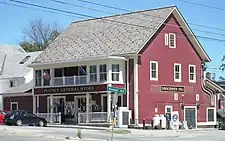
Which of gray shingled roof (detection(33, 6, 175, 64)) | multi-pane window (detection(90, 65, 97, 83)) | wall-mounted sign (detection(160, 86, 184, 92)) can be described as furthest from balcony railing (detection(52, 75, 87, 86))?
wall-mounted sign (detection(160, 86, 184, 92))

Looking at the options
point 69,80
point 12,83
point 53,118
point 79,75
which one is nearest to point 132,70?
point 79,75

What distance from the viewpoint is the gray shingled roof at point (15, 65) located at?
225 feet

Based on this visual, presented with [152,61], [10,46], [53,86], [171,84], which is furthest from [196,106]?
[10,46]

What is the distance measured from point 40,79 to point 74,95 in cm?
452

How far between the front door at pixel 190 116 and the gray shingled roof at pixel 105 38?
9.43m

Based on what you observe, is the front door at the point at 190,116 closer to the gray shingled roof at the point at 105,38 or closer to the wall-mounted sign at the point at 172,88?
the wall-mounted sign at the point at 172,88

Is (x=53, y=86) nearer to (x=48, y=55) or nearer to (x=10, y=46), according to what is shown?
(x=48, y=55)

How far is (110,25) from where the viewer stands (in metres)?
54.2

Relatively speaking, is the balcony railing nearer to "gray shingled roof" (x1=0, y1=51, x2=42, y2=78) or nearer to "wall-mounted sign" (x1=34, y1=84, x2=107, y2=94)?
"wall-mounted sign" (x1=34, y1=84, x2=107, y2=94)

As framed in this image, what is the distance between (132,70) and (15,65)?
27.8m

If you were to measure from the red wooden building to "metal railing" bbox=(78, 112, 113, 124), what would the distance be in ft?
0.69

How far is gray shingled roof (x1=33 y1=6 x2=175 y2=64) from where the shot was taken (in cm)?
4941

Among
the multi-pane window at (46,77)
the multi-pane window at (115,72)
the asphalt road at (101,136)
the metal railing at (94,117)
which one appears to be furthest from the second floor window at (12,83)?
the asphalt road at (101,136)

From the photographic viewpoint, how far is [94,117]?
1939 inches
